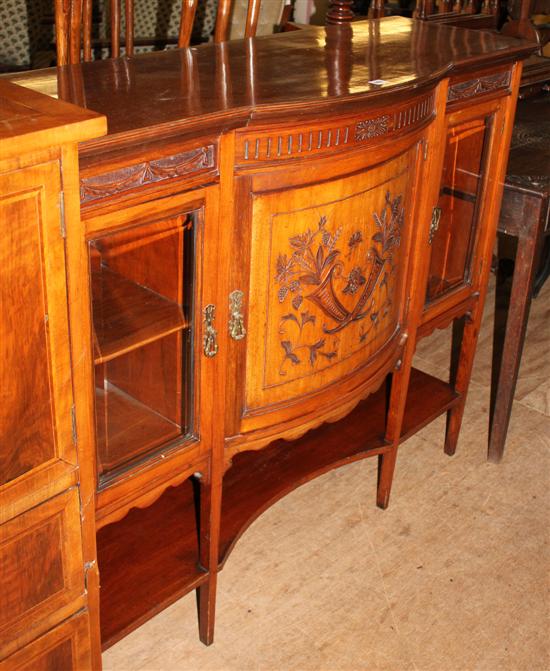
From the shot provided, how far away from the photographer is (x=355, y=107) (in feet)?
4.22

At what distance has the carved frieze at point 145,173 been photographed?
3.34 ft

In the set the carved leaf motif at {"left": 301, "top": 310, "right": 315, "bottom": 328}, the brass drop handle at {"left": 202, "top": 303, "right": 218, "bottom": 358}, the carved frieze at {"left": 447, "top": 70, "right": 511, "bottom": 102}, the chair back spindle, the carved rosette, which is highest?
the chair back spindle

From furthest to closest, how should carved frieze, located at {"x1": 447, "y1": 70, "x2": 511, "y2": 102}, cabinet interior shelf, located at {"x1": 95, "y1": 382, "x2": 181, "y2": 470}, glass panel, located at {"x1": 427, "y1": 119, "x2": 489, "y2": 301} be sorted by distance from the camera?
glass panel, located at {"x1": 427, "y1": 119, "x2": 489, "y2": 301}, carved frieze, located at {"x1": 447, "y1": 70, "x2": 511, "y2": 102}, cabinet interior shelf, located at {"x1": 95, "y1": 382, "x2": 181, "y2": 470}

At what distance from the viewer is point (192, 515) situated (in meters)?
1.67

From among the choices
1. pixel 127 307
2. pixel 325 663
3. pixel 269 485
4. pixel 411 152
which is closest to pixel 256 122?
pixel 127 307

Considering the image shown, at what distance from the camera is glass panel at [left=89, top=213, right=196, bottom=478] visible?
3.83ft

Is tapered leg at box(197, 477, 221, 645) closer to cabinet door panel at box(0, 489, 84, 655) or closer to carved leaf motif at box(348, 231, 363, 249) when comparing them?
cabinet door panel at box(0, 489, 84, 655)

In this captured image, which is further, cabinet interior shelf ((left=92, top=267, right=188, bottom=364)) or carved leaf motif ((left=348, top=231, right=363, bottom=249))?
carved leaf motif ((left=348, top=231, right=363, bottom=249))

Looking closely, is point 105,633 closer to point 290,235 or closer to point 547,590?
point 290,235

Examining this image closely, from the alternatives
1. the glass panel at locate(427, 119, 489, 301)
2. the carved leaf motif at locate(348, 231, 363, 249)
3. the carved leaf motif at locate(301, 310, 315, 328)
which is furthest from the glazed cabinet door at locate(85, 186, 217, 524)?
the glass panel at locate(427, 119, 489, 301)

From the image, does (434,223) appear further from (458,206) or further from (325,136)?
(325,136)

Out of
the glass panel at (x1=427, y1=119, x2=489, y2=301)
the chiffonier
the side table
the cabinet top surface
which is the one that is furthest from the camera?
the side table

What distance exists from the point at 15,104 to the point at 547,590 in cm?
143

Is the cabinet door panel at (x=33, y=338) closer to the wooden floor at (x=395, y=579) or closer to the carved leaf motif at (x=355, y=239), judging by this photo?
the carved leaf motif at (x=355, y=239)
